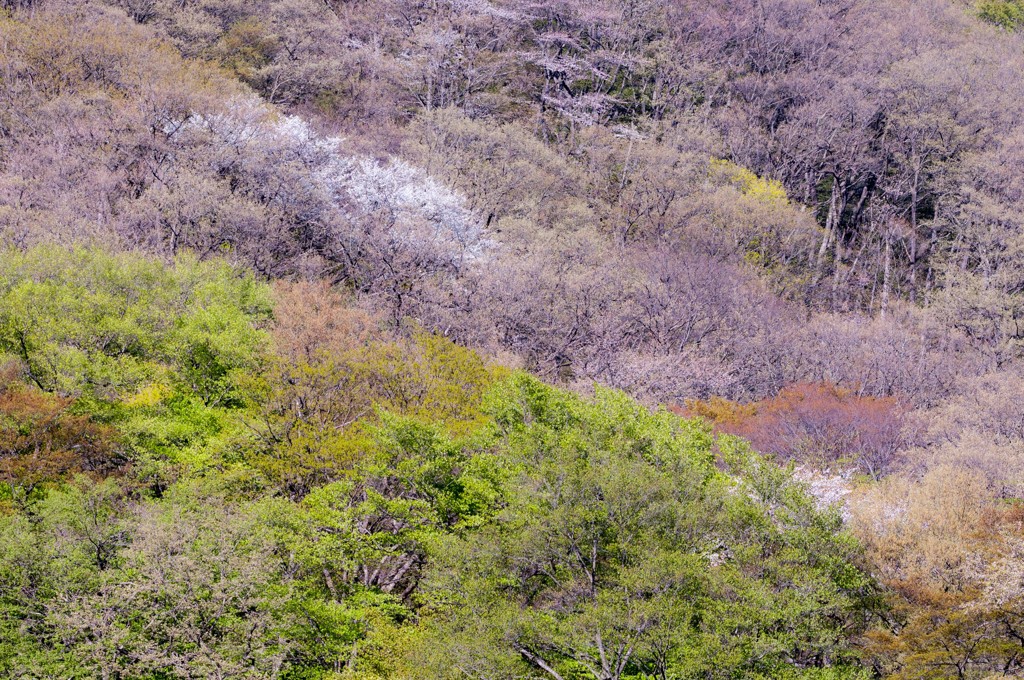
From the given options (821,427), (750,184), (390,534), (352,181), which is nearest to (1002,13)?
(750,184)

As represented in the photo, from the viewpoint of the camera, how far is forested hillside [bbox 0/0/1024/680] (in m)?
24.3

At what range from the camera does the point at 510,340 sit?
4500cm

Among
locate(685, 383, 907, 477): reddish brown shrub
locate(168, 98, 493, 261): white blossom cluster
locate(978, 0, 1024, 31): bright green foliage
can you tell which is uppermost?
locate(978, 0, 1024, 31): bright green foliage

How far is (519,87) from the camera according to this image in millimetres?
74625

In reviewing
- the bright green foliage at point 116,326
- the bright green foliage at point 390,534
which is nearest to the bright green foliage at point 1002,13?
the bright green foliage at point 390,534

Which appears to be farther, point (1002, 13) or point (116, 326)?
point (1002, 13)

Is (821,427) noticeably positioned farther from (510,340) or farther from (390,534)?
(390,534)

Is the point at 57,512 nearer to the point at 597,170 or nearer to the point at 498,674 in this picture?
the point at 498,674

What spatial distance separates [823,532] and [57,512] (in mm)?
19531

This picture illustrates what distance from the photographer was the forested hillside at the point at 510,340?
955 inches

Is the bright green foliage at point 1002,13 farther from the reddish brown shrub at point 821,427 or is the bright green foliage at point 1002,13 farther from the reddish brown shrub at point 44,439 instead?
the reddish brown shrub at point 44,439

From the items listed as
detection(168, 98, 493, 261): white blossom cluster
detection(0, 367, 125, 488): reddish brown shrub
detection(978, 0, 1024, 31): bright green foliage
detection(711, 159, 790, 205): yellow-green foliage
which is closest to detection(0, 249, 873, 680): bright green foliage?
detection(0, 367, 125, 488): reddish brown shrub

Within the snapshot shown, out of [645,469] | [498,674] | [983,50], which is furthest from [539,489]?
[983,50]

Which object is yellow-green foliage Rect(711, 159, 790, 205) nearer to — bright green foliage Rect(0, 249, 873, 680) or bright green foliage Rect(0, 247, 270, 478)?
bright green foliage Rect(0, 249, 873, 680)
